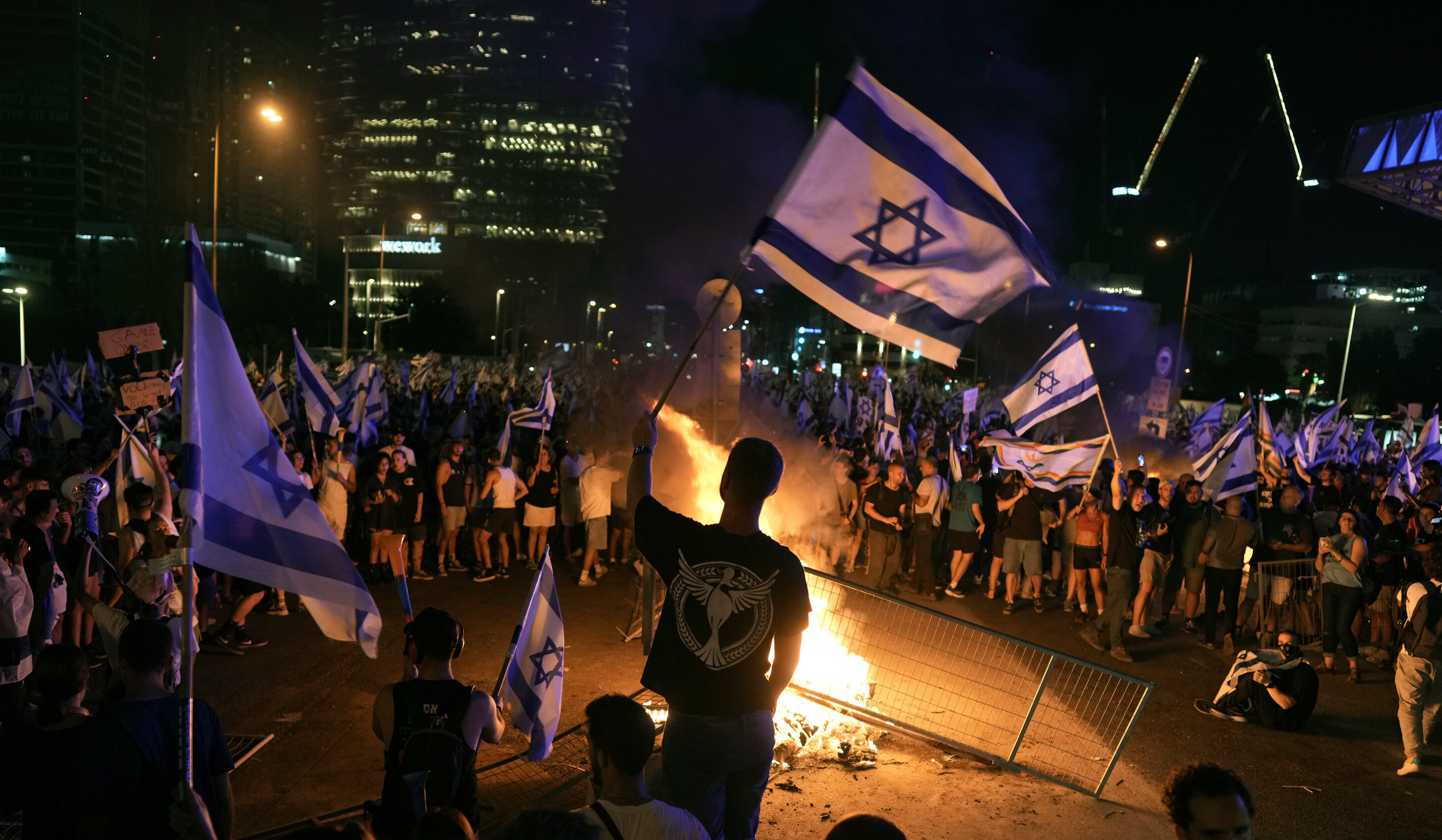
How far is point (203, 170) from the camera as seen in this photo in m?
95.1

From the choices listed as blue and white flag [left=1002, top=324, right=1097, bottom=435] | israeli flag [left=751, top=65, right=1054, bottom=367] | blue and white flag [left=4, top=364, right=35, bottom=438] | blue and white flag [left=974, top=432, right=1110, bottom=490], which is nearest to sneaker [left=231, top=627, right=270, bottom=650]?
israeli flag [left=751, top=65, right=1054, bottom=367]

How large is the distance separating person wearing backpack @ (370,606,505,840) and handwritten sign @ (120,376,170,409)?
569cm

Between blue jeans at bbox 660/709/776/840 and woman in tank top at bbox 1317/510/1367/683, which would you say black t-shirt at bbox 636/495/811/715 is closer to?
blue jeans at bbox 660/709/776/840

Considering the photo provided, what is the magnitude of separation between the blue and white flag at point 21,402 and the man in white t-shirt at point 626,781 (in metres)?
16.1

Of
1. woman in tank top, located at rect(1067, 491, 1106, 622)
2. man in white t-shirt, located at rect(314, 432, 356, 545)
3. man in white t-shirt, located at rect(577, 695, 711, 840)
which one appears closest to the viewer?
man in white t-shirt, located at rect(577, 695, 711, 840)

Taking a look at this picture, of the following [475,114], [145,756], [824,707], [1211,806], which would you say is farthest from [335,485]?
[475,114]

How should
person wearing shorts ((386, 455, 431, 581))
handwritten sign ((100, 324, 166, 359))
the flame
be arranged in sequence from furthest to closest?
person wearing shorts ((386, 455, 431, 581)), handwritten sign ((100, 324, 166, 359)), the flame

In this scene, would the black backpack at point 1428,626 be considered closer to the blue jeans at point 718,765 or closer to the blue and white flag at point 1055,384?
the blue and white flag at point 1055,384

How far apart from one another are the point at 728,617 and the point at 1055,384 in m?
7.83

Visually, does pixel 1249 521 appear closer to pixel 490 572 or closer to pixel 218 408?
pixel 490 572

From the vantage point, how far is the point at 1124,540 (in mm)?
9656

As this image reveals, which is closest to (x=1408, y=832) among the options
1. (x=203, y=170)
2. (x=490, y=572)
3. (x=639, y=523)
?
(x=639, y=523)

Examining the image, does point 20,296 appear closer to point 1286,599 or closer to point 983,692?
point 983,692

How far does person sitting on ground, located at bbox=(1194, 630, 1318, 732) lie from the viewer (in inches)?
290
